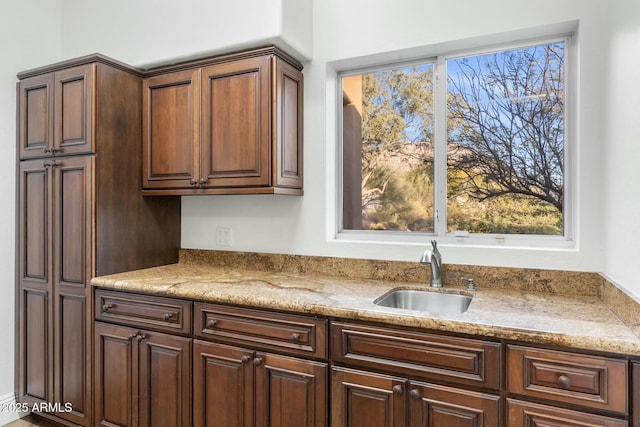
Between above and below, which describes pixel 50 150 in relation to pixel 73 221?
above

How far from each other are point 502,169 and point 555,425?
4.00ft

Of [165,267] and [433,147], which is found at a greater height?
[433,147]

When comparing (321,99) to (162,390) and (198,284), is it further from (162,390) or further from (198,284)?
(162,390)

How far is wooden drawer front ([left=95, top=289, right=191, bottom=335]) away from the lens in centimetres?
180

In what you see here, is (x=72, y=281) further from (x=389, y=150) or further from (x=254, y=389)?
(x=389, y=150)

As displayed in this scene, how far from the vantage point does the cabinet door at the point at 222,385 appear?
5.42 feet

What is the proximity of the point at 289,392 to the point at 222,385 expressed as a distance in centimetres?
35

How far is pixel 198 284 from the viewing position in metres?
1.89

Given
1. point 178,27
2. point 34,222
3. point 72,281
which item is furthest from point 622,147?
point 34,222

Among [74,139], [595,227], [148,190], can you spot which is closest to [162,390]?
[148,190]

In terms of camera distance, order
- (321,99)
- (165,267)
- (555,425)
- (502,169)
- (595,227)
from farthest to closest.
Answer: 1. (165,267)
2. (321,99)
3. (502,169)
4. (595,227)
5. (555,425)

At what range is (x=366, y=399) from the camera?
144 centimetres

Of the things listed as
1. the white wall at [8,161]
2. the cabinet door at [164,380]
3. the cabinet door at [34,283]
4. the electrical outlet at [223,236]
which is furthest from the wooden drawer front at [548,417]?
the white wall at [8,161]

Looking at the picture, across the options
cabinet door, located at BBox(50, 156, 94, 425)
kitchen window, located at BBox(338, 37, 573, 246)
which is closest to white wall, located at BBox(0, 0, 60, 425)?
cabinet door, located at BBox(50, 156, 94, 425)
